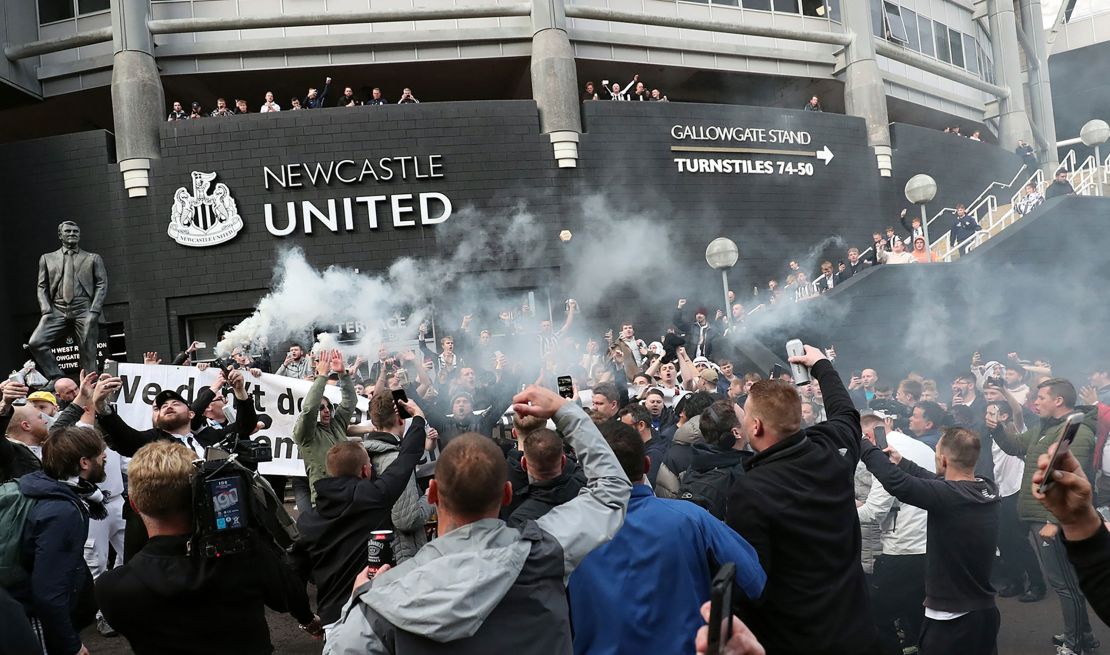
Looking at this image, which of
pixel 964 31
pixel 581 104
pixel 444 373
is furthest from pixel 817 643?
pixel 964 31

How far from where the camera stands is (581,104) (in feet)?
64.3

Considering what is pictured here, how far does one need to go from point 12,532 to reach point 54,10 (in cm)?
1962

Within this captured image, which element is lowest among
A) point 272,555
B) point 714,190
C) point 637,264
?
point 272,555

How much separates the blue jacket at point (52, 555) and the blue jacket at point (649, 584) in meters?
2.24

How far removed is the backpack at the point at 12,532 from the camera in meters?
3.70

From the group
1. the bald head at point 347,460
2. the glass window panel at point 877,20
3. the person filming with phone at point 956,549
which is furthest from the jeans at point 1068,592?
the glass window panel at point 877,20

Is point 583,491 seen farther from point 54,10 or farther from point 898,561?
point 54,10

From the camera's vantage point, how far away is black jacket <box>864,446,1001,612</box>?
13.1ft

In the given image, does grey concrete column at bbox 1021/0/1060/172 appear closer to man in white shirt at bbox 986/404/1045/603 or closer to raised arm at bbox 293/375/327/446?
man in white shirt at bbox 986/404/1045/603

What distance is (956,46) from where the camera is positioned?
27.4 meters

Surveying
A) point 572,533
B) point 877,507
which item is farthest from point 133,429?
point 877,507

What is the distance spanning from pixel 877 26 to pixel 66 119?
20894 millimetres

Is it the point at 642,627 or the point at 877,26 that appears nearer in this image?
the point at 642,627

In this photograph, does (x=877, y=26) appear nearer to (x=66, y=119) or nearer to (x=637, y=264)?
(x=637, y=264)
